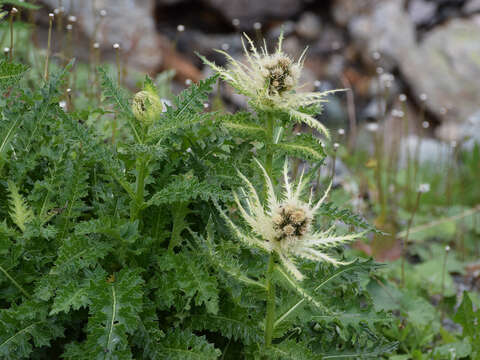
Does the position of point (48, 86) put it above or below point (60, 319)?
above

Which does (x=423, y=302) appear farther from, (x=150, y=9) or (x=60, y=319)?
(x=150, y=9)

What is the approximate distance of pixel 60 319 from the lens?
1662 millimetres

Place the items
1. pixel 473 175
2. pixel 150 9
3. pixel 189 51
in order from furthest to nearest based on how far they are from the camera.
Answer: pixel 189 51
pixel 150 9
pixel 473 175

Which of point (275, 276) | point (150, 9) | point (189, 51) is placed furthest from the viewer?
point (189, 51)

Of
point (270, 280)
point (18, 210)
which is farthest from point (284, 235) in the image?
point (18, 210)

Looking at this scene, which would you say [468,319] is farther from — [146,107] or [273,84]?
[146,107]

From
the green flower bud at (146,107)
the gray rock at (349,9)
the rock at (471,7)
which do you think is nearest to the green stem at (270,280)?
the green flower bud at (146,107)

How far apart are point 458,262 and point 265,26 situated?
509 cm

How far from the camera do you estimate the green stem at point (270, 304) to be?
5.23 ft

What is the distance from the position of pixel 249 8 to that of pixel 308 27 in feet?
2.88

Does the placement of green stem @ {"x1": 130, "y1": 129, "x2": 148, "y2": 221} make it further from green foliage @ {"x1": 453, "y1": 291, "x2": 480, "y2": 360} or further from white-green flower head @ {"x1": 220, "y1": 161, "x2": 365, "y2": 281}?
green foliage @ {"x1": 453, "y1": 291, "x2": 480, "y2": 360}

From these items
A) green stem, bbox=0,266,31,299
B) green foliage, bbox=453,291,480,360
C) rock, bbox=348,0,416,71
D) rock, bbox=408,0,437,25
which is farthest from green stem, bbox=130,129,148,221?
rock, bbox=408,0,437,25

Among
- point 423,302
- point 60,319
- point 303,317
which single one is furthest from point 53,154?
point 423,302

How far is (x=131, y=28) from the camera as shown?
6.00m
